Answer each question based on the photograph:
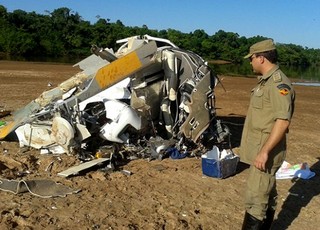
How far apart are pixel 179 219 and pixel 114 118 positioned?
2.44m

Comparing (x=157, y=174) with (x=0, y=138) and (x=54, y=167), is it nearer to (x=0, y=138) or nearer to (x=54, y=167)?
(x=54, y=167)

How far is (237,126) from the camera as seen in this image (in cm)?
1095

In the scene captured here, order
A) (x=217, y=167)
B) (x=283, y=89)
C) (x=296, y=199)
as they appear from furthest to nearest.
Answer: (x=217, y=167)
(x=296, y=199)
(x=283, y=89)

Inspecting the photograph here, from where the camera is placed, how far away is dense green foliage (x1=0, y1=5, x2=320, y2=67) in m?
66.6

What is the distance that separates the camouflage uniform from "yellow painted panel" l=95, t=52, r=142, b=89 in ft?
10.4

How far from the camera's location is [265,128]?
4000mm

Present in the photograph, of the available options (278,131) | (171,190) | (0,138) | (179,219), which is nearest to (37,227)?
(179,219)

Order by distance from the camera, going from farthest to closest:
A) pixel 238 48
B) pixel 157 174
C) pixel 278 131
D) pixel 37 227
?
pixel 238 48 → pixel 157 174 → pixel 37 227 → pixel 278 131

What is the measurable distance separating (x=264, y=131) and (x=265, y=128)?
0.12 ft

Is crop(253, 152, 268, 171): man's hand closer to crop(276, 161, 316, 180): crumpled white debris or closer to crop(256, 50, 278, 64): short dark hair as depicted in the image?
crop(256, 50, 278, 64): short dark hair

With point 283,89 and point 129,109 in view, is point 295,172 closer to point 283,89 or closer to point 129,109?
point 129,109

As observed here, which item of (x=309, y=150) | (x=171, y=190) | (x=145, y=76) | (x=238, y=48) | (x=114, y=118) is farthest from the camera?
(x=238, y=48)

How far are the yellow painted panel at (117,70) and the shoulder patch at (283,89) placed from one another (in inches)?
139

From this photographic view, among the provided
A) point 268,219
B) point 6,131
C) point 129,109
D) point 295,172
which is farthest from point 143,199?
point 6,131
